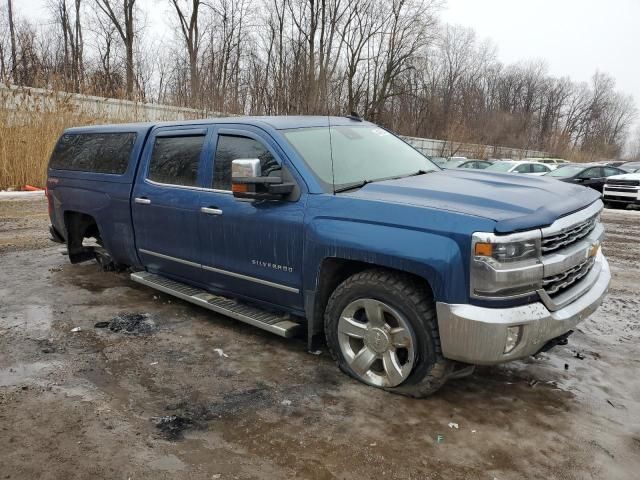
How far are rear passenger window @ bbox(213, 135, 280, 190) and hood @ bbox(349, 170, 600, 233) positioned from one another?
0.88 metres

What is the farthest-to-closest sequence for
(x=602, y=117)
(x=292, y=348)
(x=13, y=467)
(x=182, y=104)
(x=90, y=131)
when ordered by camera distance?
(x=602, y=117), (x=182, y=104), (x=90, y=131), (x=292, y=348), (x=13, y=467)

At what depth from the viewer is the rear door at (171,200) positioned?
4.48 metres

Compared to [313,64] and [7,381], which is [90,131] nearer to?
[7,381]

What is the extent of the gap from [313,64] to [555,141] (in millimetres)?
37039

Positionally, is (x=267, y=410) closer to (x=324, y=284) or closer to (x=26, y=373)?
(x=324, y=284)

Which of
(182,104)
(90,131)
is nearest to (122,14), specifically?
(182,104)

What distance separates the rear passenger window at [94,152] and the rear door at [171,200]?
1.37 ft

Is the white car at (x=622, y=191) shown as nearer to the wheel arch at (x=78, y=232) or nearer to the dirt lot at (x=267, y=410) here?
the dirt lot at (x=267, y=410)

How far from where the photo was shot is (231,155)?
4.25 metres

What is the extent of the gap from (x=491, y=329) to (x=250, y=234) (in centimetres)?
197

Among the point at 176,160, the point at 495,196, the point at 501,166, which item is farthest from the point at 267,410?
the point at 501,166

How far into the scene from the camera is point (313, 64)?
31.5 m

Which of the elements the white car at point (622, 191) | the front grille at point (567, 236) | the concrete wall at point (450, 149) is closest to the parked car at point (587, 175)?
the white car at point (622, 191)

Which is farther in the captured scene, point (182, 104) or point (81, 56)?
point (81, 56)
